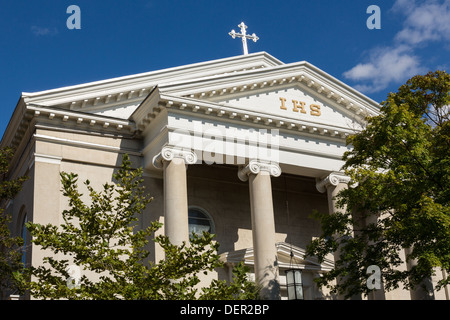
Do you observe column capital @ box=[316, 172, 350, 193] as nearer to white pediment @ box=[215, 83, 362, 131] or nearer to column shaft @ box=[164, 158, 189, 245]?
white pediment @ box=[215, 83, 362, 131]

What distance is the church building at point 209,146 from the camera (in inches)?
936

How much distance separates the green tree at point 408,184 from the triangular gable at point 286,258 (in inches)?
218

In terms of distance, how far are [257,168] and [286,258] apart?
15.0 ft

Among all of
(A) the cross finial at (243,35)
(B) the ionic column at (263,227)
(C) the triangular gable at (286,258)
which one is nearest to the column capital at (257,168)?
(B) the ionic column at (263,227)

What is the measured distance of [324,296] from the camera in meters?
27.5

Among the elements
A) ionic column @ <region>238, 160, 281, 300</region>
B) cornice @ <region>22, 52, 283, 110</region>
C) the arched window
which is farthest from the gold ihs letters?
the arched window

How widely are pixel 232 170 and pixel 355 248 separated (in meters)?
9.68

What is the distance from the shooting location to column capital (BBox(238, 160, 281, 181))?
2494 cm

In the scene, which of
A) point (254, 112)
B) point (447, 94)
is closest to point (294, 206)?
point (254, 112)

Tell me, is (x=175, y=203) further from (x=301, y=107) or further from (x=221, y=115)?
(x=301, y=107)

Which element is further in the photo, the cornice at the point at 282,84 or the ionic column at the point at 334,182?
the ionic column at the point at 334,182

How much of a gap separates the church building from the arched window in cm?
4

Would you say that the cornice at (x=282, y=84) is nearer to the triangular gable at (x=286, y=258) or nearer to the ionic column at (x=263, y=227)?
the ionic column at (x=263, y=227)
